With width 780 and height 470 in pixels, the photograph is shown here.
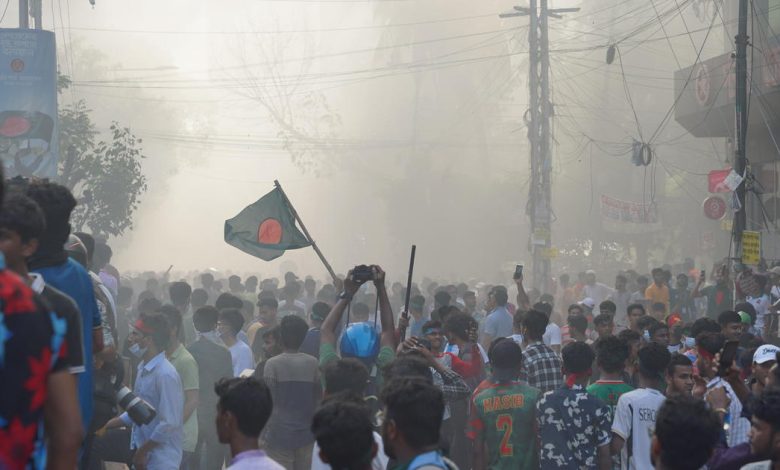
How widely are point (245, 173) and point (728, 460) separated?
250 ft

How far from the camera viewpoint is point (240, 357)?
9.88 meters

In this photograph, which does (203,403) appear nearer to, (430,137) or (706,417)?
(706,417)

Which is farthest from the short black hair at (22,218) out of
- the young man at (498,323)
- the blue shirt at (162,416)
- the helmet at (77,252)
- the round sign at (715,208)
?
the round sign at (715,208)

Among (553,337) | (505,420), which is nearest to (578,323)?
(553,337)

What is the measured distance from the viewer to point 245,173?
8000 centimetres

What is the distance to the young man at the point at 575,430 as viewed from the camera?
6.74 m

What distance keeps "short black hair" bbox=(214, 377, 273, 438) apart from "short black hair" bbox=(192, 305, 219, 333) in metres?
4.76

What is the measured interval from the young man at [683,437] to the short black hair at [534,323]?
13.5 feet

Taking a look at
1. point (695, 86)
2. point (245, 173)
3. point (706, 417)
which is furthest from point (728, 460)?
point (245, 173)

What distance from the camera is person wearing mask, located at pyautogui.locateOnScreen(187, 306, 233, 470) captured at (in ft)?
30.9

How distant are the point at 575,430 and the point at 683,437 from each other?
→ 2400 mm

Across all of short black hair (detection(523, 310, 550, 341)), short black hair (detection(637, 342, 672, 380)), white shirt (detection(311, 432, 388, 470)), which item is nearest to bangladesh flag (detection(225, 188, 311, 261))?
short black hair (detection(523, 310, 550, 341))

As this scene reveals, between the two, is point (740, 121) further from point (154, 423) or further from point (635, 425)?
point (154, 423)

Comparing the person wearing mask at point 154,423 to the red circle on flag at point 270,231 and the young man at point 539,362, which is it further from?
the young man at point 539,362
